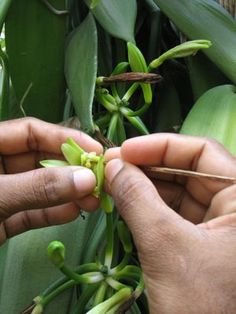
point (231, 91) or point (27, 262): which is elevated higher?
point (231, 91)

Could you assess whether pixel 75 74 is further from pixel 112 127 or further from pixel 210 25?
pixel 210 25

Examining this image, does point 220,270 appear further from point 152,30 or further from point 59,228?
point 152,30

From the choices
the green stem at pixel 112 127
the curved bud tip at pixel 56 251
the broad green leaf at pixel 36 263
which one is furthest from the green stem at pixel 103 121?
the curved bud tip at pixel 56 251

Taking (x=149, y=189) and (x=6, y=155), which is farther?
(x=6, y=155)

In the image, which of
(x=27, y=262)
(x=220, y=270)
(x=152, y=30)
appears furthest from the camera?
(x=152, y=30)

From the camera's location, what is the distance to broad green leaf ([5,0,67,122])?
742 millimetres

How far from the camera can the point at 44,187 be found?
58 cm

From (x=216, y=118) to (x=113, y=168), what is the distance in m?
0.19

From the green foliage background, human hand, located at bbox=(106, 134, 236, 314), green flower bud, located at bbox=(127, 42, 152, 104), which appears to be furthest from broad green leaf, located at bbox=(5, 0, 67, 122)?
human hand, located at bbox=(106, 134, 236, 314)

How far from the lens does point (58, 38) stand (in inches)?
29.7

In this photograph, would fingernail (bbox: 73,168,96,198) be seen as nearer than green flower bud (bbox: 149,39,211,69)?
Yes

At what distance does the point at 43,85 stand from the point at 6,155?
104 millimetres

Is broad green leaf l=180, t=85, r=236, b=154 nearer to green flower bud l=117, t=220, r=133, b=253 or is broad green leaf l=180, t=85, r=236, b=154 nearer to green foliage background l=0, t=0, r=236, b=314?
green foliage background l=0, t=0, r=236, b=314

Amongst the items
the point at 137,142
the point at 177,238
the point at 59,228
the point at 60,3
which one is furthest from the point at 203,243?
the point at 60,3
